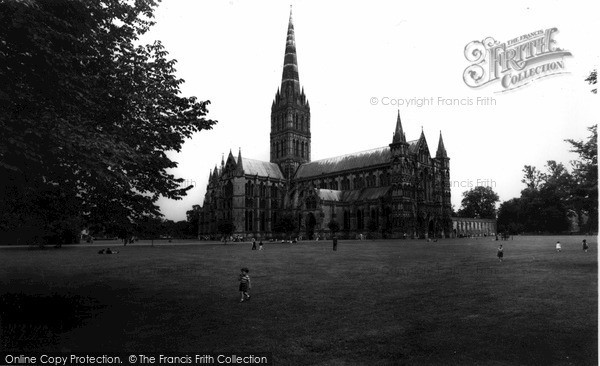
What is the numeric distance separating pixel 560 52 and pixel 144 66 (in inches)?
464

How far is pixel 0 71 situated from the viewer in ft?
28.8

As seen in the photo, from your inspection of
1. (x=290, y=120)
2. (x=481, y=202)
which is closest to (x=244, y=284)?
(x=290, y=120)

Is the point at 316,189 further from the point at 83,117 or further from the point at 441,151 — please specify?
the point at 83,117

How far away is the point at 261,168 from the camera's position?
329 ft

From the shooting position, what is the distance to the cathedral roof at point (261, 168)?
3837 inches

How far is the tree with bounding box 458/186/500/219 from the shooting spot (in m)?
125

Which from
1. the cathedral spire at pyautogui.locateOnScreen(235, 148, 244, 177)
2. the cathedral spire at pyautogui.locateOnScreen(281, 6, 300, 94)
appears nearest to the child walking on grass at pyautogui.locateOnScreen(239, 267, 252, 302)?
the cathedral spire at pyautogui.locateOnScreen(235, 148, 244, 177)

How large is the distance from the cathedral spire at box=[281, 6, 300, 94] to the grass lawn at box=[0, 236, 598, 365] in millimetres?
86868

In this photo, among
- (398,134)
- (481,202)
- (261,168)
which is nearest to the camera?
(398,134)

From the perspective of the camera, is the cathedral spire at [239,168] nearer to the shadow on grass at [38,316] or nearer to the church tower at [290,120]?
the church tower at [290,120]

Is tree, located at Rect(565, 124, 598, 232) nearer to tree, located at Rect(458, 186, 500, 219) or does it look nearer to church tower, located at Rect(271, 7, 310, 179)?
church tower, located at Rect(271, 7, 310, 179)

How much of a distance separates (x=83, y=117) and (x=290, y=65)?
96124 millimetres

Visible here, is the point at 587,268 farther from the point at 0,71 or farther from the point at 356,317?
the point at 0,71

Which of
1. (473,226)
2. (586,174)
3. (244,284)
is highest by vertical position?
(586,174)
